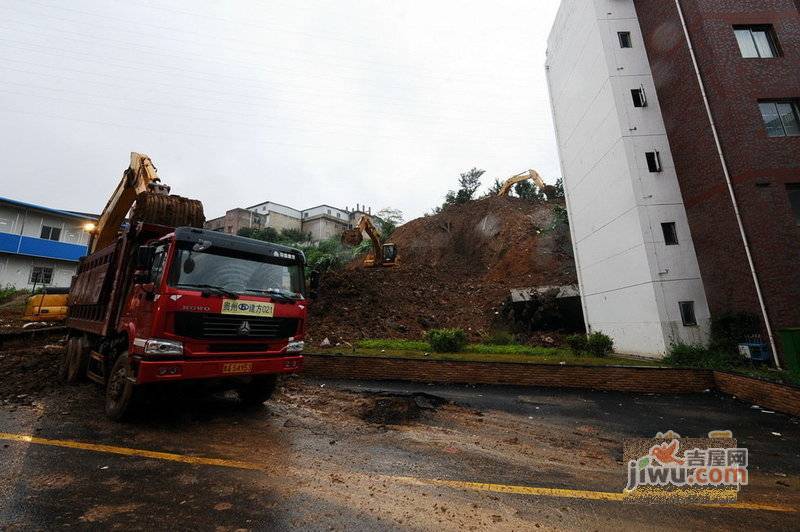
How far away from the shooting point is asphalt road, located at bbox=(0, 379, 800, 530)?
295 centimetres

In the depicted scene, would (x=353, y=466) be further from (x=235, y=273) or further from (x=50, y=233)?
(x=50, y=233)

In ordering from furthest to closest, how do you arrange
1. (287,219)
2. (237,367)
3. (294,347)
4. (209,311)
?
(287,219)
(294,347)
(237,367)
(209,311)

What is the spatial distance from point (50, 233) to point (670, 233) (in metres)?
42.6

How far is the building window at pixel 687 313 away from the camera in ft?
39.0

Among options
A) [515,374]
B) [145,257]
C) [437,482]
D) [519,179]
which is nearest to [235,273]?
[145,257]

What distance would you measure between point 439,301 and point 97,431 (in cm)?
1687

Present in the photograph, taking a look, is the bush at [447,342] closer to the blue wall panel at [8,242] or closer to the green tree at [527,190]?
the green tree at [527,190]

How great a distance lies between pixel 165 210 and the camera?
650 centimetres

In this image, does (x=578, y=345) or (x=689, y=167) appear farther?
(x=689, y=167)

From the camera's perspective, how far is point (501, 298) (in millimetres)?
19922

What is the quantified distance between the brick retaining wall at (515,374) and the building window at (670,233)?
5.88 meters

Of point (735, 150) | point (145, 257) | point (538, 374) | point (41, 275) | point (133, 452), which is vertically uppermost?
point (41, 275)

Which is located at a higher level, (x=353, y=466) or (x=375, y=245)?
(x=375, y=245)

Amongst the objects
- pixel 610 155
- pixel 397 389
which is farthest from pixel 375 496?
pixel 610 155
